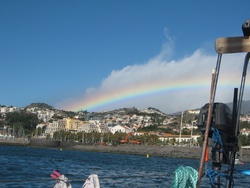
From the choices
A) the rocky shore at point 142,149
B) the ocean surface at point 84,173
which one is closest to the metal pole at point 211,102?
the ocean surface at point 84,173

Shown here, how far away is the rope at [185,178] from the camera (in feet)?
→ 15.6

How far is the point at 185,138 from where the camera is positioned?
15700cm

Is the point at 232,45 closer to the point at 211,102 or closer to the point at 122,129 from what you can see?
the point at 211,102

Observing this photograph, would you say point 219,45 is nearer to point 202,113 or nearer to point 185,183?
point 202,113

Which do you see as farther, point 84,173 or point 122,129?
point 122,129

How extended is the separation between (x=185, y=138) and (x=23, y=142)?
62.3 metres

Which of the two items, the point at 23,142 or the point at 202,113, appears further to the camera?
the point at 23,142

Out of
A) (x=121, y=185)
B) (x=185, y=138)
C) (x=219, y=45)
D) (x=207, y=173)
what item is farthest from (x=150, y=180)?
(x=185, y=138)

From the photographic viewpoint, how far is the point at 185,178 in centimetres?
478

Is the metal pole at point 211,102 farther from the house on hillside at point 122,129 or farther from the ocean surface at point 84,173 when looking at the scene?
the house on hillside at point 122,129

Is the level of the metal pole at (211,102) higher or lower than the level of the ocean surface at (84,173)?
higher

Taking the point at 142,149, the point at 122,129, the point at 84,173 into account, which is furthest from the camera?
the point at 122,129

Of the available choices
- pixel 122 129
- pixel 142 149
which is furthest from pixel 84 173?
pixel 122 129

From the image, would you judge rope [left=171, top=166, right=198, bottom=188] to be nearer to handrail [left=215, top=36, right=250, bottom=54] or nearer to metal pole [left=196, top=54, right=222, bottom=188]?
metal pole [left=196, top=54, right=222, bottom=188]
